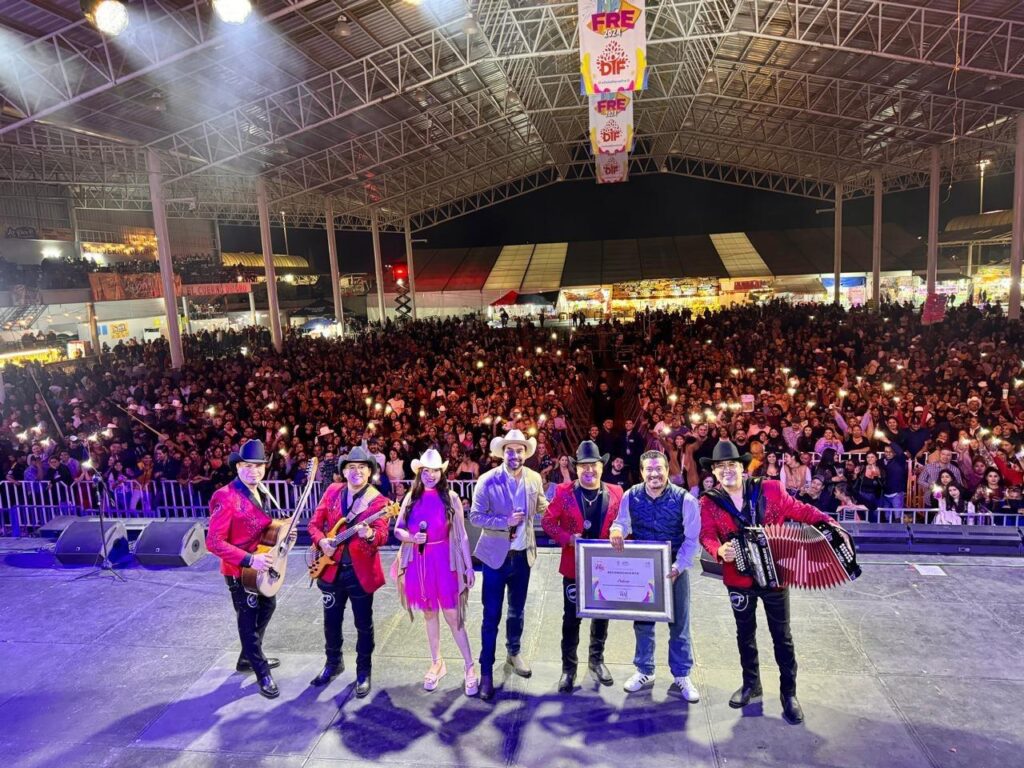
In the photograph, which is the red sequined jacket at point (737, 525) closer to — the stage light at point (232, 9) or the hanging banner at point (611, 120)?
the stage light at point (232, 9)

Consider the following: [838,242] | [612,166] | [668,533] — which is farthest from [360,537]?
[838,242]

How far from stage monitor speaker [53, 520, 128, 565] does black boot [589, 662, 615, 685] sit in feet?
16.8

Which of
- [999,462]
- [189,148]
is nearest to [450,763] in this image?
[999,462]

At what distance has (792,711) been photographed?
4.11m

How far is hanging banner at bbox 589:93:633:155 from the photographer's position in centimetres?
1457

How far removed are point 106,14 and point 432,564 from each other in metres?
10.2

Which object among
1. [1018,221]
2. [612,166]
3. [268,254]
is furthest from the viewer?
[268,254]

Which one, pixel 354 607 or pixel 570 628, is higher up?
pixel 354 607

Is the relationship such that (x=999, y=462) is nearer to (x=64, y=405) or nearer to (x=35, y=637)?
(x=35, y=637)

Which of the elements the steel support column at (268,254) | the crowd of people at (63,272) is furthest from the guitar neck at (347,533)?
the crowd of people at (63,272)

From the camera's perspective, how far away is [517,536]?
4.43 meters

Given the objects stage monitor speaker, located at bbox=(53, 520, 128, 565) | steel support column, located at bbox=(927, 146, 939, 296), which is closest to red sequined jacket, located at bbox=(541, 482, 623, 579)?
stage monitor speaker, located at bbox=(53, 520, 128, 565)

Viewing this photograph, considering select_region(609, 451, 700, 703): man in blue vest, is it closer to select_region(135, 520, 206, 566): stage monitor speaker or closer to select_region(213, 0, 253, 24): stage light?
select_region(135, 520, 206, 566): stage monitor speaker

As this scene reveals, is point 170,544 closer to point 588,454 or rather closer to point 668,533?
point 588,454
